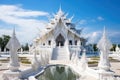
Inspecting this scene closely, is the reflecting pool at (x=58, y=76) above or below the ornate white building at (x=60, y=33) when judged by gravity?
A: below

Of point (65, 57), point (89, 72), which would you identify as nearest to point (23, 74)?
point (89, 72)

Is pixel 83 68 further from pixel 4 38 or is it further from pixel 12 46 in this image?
pixel 4 38

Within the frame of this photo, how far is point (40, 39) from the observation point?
50125mm

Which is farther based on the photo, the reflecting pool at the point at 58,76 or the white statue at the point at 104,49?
the reflecting pool at the point at 58,76

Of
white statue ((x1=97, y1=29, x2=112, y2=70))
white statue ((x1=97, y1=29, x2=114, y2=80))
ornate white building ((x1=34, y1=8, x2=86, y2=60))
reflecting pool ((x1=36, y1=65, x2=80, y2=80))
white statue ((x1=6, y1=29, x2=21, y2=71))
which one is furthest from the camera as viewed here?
ornate white building ((x1=34, y1=8, x2=86, y2=60))

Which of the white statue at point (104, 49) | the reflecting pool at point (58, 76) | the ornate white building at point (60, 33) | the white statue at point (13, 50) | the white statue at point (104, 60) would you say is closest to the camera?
the white statue at point (13, 50)

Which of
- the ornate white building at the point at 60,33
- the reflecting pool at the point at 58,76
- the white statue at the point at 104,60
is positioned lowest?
the reflecting pool at the point at 58,76

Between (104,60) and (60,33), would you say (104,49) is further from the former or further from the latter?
(60,33)

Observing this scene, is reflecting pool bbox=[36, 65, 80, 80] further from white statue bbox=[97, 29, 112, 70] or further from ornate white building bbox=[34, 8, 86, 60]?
ornate white building bbox=[34, 8, 86, 60]

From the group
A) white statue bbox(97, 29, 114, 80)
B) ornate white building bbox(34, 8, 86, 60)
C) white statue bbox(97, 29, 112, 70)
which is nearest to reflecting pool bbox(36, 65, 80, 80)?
white statue bbox(97, 29, 114, 80)

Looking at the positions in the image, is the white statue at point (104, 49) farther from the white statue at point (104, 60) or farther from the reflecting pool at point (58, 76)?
the reflecting pool at point (58, 76)

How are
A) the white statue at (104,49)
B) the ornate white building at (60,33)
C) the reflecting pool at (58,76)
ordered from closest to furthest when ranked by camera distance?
the white statue at (104,49) < the reflecting pool at (58,76) < the ornate white building at (60,33)

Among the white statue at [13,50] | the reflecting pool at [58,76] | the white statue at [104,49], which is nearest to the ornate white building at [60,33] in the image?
the reflecting pool at [58,76]

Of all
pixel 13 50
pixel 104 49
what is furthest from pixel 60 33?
pixel 13 50
